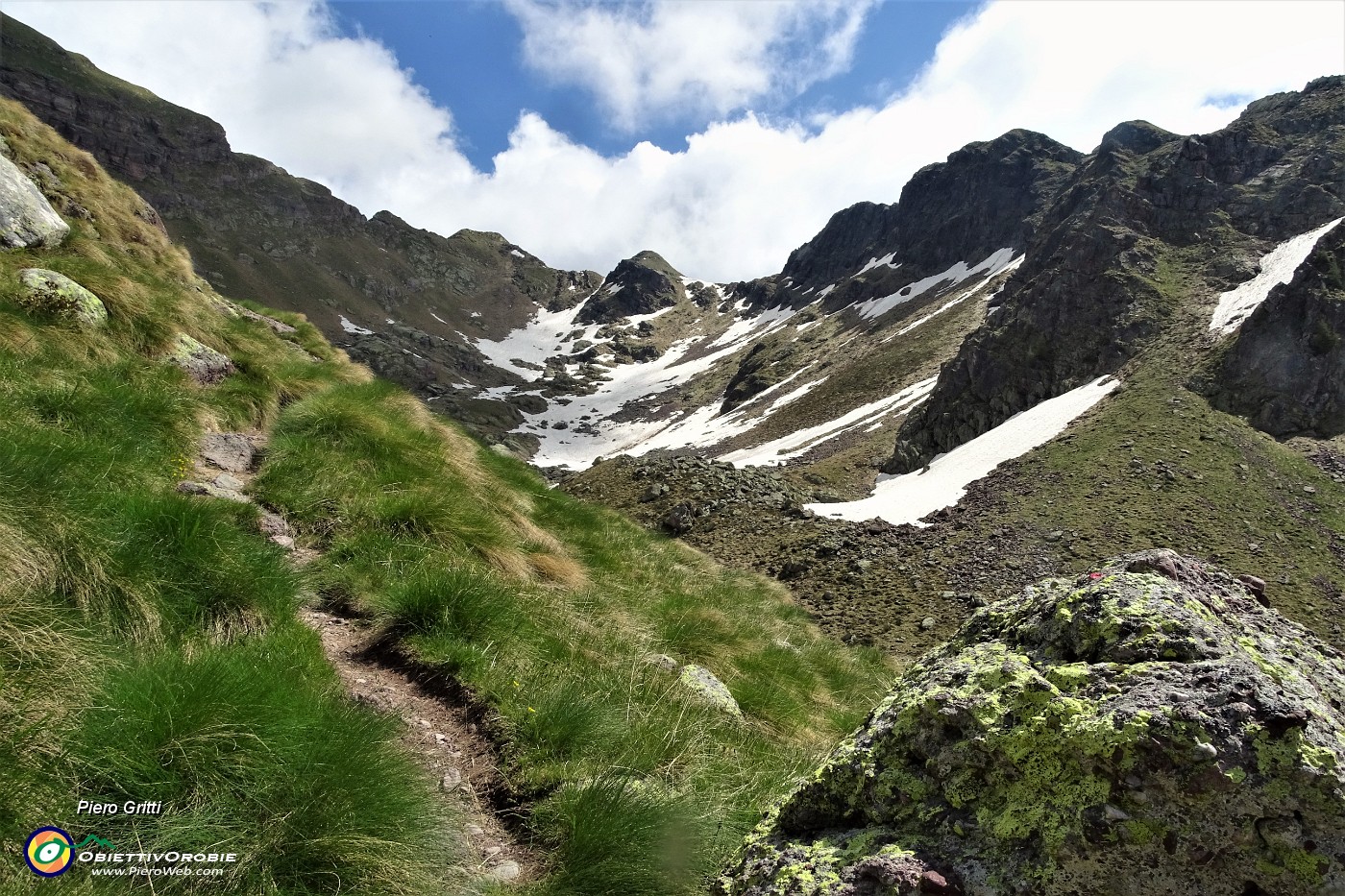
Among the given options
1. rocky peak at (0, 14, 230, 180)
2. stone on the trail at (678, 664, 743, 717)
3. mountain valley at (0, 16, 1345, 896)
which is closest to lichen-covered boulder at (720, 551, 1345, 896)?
mountain valley at (0, 16, 1345, 896)

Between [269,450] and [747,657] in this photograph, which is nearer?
[747,657]

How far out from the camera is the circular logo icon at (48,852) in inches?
83.4

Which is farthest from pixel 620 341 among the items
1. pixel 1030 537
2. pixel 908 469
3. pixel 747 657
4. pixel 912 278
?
pixel 747 657

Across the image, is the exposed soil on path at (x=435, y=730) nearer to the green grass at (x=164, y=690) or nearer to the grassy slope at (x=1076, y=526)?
the green grass at (x=164, y=690)

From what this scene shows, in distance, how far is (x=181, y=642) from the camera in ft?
12.0

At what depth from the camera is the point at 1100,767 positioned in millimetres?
2230

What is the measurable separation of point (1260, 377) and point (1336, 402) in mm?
2799

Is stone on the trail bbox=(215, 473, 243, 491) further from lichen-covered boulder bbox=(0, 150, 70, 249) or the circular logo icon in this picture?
lichen-covered boulder bbox=(0, 150, 70, 249)

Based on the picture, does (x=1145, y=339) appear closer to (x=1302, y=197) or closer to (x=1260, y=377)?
(x=1260, y=377)

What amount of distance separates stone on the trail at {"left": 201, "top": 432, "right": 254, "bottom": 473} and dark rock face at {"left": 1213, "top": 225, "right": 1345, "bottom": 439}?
3390cm

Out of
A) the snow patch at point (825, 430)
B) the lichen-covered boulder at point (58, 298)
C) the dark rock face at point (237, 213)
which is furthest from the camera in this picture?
the dark rock face at point (237, 213)

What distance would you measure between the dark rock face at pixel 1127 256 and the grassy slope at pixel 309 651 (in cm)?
3142

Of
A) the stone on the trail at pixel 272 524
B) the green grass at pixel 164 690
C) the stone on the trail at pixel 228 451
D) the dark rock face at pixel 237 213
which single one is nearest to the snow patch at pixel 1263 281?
the stone on the trail at pixel 272 524

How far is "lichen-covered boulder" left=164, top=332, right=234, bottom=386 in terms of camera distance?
28.6ft
